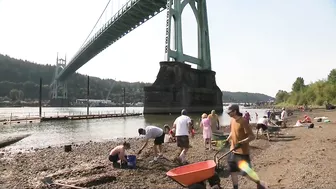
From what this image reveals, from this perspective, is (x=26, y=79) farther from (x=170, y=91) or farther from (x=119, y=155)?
(x=119, y=155)

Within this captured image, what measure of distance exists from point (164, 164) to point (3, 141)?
48.1 feet

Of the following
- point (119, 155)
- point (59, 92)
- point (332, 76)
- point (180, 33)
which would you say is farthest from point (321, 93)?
point (59, 92)

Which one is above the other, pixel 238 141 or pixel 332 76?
pixel 332 76

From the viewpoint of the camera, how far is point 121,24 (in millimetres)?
73875

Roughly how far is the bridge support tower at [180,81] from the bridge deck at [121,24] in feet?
23.2

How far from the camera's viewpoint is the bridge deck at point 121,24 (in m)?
68.2

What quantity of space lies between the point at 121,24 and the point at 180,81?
26185mm

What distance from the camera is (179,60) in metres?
60.6

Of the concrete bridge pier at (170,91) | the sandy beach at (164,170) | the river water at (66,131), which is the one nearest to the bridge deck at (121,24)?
the concrete bridge pier at (170,91)

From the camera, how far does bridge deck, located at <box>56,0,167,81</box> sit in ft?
224

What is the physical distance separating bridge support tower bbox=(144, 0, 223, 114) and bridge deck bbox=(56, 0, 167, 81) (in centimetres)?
708

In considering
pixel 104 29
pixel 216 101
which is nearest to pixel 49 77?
pixel 104 29

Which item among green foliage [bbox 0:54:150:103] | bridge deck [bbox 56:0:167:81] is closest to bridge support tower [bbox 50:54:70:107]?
green foliage [bbox 0:54:150:103]

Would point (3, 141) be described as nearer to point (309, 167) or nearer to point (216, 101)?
point (309, 167)
